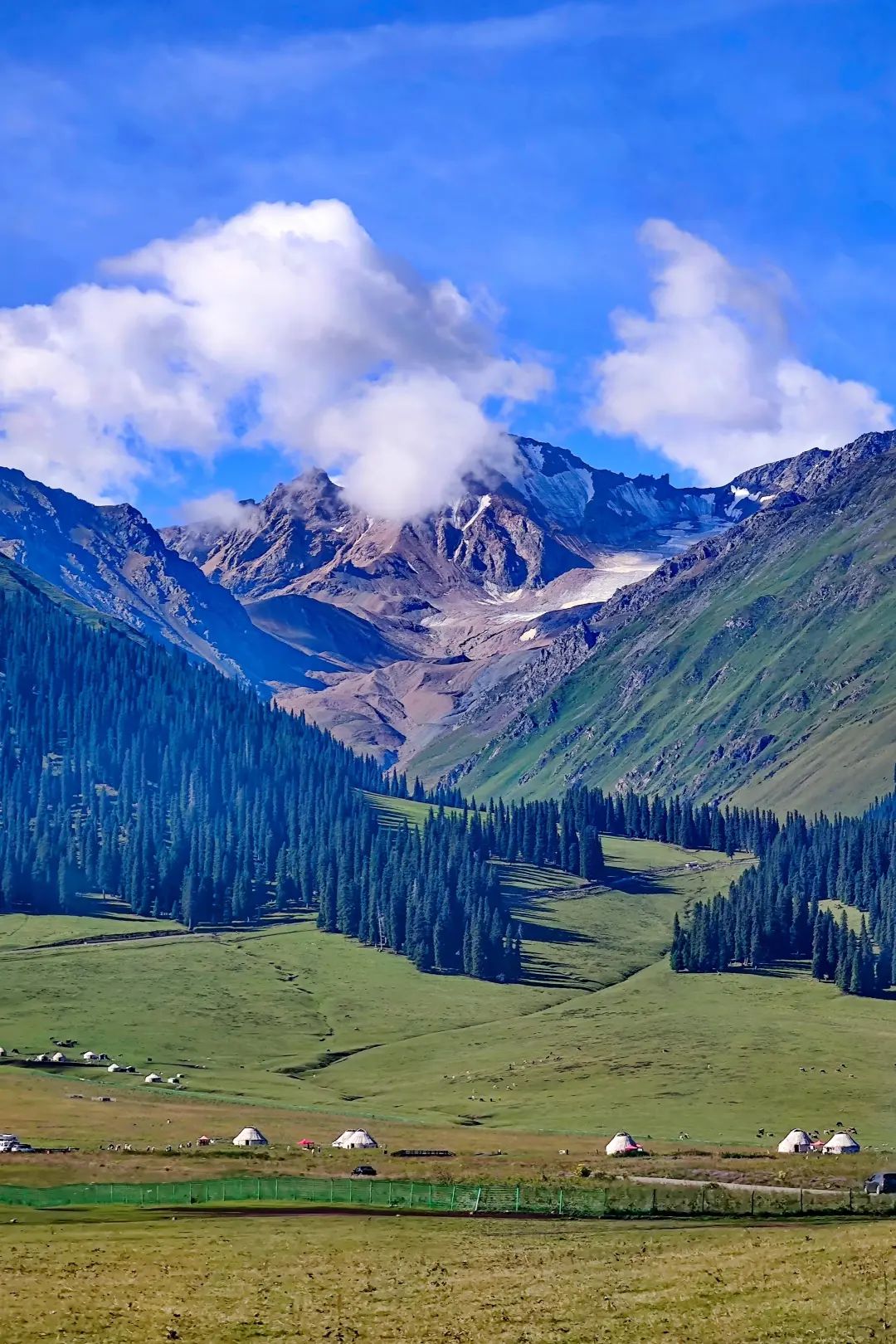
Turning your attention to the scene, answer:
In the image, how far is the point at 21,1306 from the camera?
189 feet

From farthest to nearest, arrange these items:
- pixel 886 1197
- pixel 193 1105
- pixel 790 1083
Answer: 1. pixel 790 1083
2. pixel 193 1105
3. pixel 886 1197

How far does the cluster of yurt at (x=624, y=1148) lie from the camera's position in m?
121

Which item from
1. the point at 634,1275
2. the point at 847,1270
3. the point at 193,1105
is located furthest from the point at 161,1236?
the point at 193,1105

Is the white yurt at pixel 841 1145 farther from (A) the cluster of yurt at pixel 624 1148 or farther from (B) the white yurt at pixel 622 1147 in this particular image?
(B) the white yurt at pixel 622 1147

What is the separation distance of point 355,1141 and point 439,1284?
6441 centimetres

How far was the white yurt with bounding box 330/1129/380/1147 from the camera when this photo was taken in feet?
415

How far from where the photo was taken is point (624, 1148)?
12412 cm

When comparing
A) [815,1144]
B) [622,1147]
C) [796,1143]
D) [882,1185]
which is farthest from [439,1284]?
[815,1144]

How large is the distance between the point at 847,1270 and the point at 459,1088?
124723 mm

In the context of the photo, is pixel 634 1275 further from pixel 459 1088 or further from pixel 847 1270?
pixel 459 1088

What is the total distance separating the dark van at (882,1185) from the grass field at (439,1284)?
709 inches

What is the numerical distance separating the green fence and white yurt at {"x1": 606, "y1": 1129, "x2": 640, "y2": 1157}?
22052mm

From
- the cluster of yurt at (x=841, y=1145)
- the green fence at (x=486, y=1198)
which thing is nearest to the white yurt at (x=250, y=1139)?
the green fence at (x=486, y=1198)

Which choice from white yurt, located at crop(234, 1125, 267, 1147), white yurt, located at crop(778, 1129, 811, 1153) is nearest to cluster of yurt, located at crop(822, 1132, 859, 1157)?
white yurt, located at crop(778, 1129, 811, 1153)
